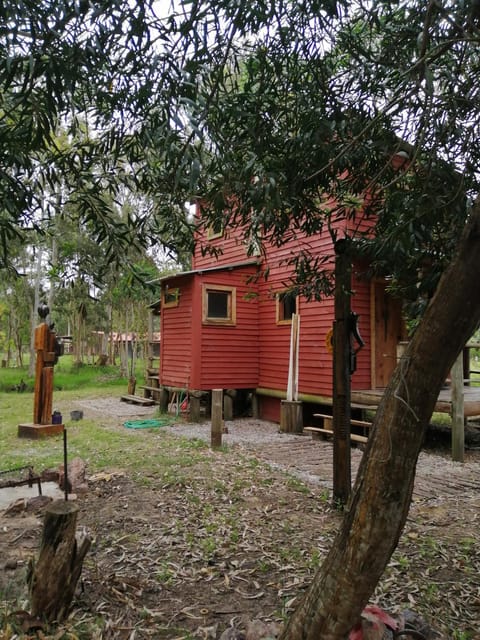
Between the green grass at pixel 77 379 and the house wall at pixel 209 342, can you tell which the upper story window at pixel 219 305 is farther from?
the green grass at pixel 77 379

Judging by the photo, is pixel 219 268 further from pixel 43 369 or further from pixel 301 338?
pixel 43 369

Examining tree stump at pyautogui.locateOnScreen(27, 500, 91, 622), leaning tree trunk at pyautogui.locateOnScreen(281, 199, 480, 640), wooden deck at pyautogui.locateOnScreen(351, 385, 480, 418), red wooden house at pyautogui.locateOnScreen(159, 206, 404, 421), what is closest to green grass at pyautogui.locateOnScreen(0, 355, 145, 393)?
red wooden house at pyautogui.locateOnScreen(159, 206, 404, 421)

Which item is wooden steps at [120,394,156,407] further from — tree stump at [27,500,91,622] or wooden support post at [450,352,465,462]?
tree stump at [27,500,91,622]

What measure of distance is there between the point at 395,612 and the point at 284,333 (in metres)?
8.51

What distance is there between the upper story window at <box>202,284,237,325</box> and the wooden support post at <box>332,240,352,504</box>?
264 inches

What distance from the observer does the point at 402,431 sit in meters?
1.91

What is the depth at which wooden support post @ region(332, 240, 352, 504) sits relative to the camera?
15.7ft

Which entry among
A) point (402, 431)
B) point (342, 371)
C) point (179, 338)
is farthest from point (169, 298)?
point (402, 431)

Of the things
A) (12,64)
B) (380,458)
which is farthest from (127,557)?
(12,64)

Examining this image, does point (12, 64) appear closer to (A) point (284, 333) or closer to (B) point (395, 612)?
(B) point (395, 612)

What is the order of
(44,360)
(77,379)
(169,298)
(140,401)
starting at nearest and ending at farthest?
(44,360)
(169,298)
(140,401)
(77,379)

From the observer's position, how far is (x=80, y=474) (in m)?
5.52

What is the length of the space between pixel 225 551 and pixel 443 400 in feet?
16.7

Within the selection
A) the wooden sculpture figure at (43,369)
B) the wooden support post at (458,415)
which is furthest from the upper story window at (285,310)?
the wooden sculpture figure at (43,369)
